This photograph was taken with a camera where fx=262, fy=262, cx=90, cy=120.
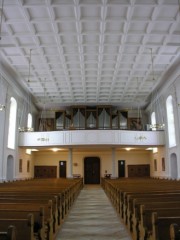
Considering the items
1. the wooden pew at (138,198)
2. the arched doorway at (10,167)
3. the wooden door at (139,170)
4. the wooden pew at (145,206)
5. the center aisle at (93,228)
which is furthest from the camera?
the wooden door at (139,170)

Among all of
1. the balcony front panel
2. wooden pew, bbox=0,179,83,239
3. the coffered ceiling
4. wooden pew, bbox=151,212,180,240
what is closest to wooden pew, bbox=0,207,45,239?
wooden pew, bbox=0,179,83,239

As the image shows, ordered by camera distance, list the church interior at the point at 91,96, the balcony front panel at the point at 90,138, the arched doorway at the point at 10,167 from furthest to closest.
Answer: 1. the balcony front panel at the point at 90,138
2. the arched doorway at the point at 10,167
3. the church interior at the point at 91,96

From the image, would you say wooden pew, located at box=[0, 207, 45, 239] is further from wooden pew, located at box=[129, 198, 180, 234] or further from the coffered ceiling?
the coffered ceiling

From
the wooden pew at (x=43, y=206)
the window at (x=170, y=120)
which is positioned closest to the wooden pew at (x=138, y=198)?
the wooden pew at (x=43, y=206)

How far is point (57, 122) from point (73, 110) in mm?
1796

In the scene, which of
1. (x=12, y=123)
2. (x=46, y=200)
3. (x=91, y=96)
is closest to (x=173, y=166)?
(x=91, y=96)

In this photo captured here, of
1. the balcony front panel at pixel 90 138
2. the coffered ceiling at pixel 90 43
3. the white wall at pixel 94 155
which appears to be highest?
the coffered ceiling at pixel 90 43

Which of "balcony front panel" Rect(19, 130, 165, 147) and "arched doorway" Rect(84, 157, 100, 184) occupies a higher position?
"balcony front panel" Rect(19, 130, 165, 147)

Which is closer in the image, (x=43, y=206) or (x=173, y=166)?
Result: (x=43, y=206)

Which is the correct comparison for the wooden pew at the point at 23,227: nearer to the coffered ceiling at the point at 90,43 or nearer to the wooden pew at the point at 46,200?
the wooden pew at the point at 46,200

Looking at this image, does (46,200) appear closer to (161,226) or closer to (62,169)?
(161,226)

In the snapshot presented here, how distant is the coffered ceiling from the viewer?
9.45 m

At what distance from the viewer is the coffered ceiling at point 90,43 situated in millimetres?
9453

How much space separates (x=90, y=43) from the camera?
11.9m
